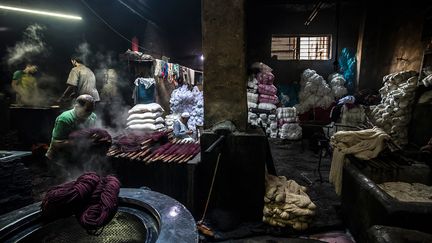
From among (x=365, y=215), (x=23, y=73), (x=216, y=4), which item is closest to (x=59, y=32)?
(x=23, y=73)

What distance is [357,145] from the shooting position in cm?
509

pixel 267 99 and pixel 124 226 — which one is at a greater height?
pixel 267 99

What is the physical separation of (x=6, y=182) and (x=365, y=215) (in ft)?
21.0

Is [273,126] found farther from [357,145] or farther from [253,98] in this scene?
[357,145]

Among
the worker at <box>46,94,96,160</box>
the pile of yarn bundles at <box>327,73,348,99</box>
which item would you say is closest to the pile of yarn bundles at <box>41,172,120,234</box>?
the worker at <box>46,94,96,160</box>

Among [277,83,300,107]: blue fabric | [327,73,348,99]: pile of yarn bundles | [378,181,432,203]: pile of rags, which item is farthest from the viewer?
[277,83,300,107]: blue fabric

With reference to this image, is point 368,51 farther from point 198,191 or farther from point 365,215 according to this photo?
point 198,191

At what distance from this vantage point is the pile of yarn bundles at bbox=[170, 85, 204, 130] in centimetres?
1182

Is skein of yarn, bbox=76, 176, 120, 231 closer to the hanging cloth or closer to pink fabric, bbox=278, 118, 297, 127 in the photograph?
the hanging cloth

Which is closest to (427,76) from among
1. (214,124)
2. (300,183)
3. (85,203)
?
(300,183)

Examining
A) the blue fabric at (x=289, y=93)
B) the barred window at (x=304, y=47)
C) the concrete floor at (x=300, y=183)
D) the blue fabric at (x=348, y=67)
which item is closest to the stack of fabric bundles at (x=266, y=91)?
the concrete floor at (x=300, y=183)

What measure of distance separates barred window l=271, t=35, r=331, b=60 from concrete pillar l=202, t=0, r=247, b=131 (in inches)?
450

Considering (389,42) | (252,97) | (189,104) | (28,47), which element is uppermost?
(389,42)

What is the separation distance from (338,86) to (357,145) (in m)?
9.63
